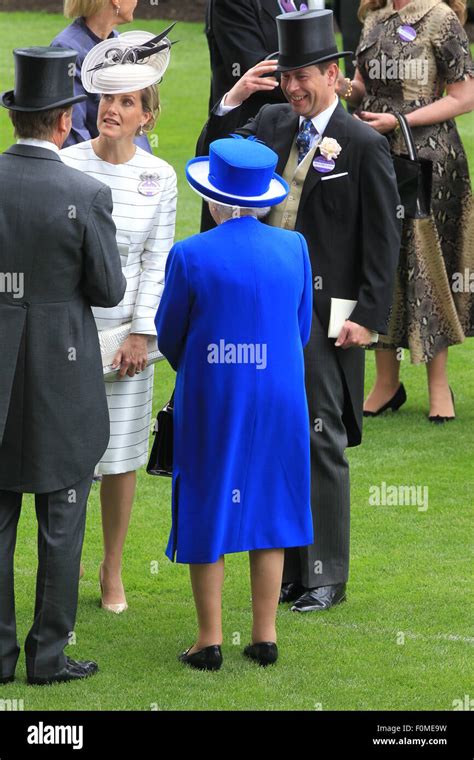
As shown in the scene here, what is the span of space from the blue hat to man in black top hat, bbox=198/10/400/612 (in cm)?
68

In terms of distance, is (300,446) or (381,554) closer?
(300,446)

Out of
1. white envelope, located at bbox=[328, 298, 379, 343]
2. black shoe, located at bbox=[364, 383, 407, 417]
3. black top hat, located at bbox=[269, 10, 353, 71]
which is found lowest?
black shoe, located at bbox=[364, 383, 407, 417]

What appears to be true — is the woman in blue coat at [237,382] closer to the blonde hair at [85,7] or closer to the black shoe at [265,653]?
the black shoe at [265,653]

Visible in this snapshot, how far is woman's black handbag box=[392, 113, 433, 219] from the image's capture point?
23.9 feet

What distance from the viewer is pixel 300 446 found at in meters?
5.25

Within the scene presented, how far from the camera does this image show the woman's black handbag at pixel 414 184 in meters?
7.28

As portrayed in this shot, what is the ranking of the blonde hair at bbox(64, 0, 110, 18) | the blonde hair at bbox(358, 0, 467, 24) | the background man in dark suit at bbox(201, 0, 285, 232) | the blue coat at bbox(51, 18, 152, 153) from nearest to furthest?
the blue coat at bbox(51, 18, 152, 153) < the blonde hair at bbox(64, 0, 110, 18) < the background man in dark suit at bbox(201, 0, 285, 232) < the blonde hair at bbox(358, 0, 467, 24)

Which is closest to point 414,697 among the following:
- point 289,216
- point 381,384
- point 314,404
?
point 314,404

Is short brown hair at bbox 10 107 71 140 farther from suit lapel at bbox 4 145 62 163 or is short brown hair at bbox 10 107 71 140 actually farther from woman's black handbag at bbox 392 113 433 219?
woman's black handbag at bbox 392 113 433 219

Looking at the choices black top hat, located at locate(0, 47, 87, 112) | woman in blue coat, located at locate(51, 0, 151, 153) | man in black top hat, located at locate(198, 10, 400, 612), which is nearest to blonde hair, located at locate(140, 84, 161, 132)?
man in black top hat, located at locate(198, 10, 400, 612)

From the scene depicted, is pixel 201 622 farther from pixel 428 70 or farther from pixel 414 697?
pixel 428 70

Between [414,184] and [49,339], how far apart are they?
9.47 feet

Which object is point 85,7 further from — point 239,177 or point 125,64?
point 239,177

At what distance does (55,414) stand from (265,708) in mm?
1187
